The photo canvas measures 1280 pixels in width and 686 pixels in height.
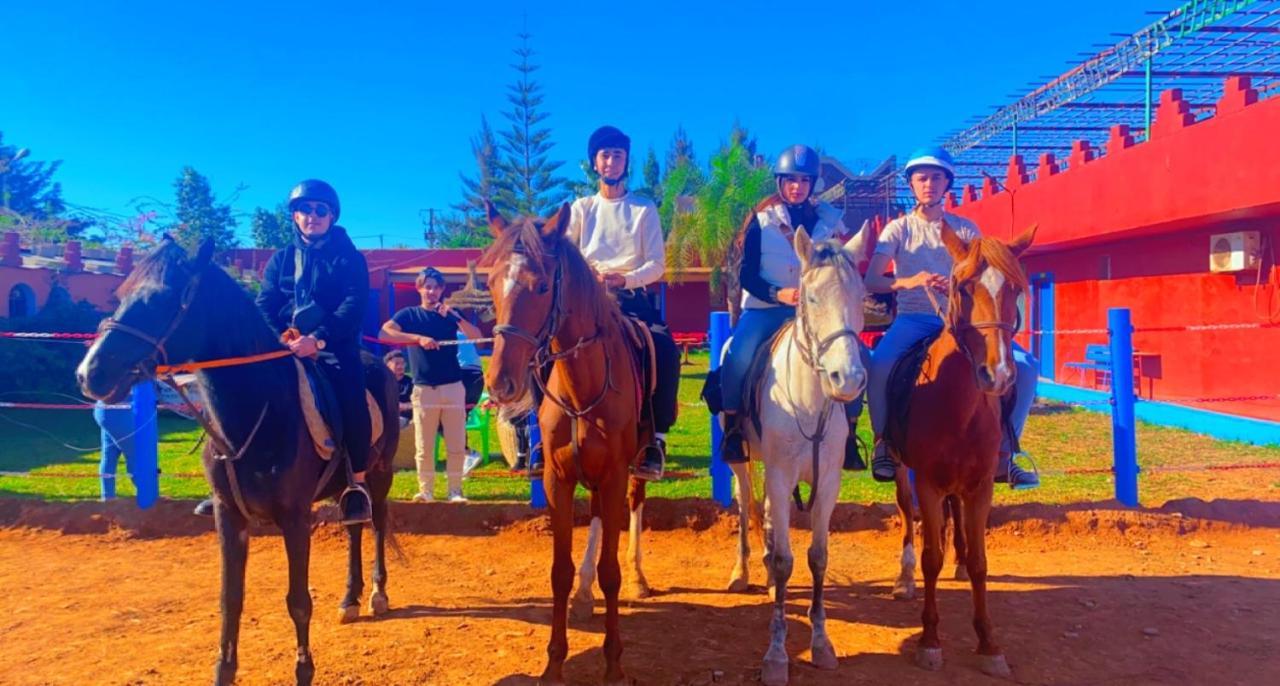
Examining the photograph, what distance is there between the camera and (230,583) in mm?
3645

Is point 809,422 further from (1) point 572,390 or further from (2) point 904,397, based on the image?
(1) point 572,390

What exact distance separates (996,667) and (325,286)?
439cm

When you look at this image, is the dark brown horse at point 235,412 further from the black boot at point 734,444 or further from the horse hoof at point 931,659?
the horse hoof at point 931,659

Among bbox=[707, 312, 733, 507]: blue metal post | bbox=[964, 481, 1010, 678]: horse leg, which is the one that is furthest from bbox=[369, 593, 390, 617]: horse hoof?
bbox=[964, 481, 1010, 678]: horse leg

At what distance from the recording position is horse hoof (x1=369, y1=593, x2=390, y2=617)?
4.79m

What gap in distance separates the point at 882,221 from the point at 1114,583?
64.7 ft

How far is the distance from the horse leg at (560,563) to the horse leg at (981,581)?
227cm

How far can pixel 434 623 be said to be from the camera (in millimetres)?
4641

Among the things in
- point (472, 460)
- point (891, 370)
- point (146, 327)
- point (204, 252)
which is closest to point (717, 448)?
point (891, 370)

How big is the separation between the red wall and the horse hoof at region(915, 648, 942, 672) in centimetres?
970

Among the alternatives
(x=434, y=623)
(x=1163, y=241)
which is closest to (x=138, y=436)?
(x=434, y=623)

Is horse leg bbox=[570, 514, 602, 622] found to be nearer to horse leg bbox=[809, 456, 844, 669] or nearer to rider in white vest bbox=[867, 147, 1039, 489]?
horse leg bbox=[809, 456, 844, 669]

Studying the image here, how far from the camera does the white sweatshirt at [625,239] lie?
15.2 feet

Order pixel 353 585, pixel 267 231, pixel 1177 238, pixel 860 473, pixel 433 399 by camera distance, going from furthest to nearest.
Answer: pixel 267 231 < pixel 1177 238 < pixel 860 473 < pixel 433 399 < pixel 353 585
